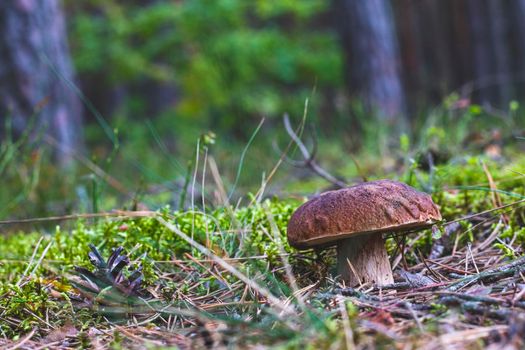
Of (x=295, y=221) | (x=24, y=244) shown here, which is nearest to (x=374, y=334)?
(x=295, y=221)

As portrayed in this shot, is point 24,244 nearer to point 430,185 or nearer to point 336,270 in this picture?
point 336,270

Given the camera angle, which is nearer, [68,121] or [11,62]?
[11,62]

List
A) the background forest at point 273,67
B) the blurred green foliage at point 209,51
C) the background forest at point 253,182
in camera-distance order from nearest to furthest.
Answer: the background forest at point 253,182 → the background forest at point 273,67 → the blurred green foliage at point 209,51

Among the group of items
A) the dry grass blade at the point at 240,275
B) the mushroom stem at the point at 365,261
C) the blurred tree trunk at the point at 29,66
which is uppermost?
the blurred tree trunk at the point at 29,66

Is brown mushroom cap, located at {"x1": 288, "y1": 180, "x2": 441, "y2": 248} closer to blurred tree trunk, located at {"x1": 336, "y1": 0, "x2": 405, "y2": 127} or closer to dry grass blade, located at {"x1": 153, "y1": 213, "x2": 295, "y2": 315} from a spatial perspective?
dry grass blade, located at {"x1": 153, "y1": 213, "x2": 295, "y2": 315}

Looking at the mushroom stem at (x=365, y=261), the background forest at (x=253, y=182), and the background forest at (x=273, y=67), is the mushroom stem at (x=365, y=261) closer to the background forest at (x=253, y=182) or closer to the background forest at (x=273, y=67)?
the background forest at (x=253, y=182)

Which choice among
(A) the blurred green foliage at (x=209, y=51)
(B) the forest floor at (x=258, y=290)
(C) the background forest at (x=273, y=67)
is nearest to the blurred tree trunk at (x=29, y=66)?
(C) the background forest at (x=273, y=67)
